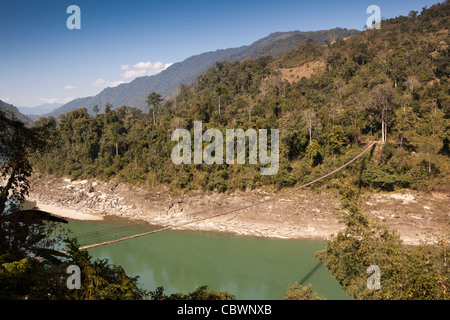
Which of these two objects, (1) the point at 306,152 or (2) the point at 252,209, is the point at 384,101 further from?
(2) the point at 252,209

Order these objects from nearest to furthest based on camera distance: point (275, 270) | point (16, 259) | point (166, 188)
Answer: point (16, 259)
point (275, 270)
point (166, 188)

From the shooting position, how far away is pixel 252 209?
14.1m

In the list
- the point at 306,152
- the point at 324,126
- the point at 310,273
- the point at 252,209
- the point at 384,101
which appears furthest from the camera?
the point at 324,126

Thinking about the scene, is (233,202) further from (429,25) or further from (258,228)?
(429,25)

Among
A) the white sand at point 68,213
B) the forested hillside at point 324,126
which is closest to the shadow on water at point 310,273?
Result: the forested hillside at point 324,126

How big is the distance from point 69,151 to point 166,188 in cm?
1070

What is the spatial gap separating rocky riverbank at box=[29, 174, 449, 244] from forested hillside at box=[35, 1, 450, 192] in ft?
2.87

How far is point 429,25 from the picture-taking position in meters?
25.9

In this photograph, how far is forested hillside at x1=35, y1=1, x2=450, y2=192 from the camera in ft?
46.2

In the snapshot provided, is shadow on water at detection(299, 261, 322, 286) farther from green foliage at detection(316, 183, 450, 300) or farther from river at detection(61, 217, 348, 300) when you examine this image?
green foliage at detection(316, 183, 450, 300)

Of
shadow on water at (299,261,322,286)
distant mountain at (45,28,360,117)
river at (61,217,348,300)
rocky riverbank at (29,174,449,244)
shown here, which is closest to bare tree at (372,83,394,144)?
rocky riverbank at (29,174,449,244)

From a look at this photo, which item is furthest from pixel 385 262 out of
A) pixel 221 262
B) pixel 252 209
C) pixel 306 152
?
pixel 306 152

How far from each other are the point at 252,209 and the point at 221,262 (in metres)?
4.46
